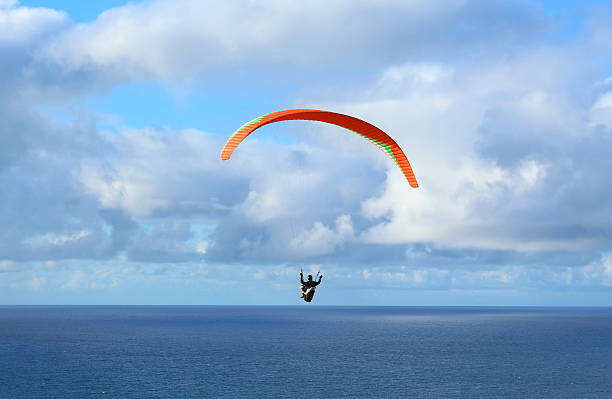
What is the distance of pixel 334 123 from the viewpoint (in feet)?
116

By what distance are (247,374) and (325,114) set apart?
77050mm

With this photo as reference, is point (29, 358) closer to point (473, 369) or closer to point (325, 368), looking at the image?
point (325, 368)

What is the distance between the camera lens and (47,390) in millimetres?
86562

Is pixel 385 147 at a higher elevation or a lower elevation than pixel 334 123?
lower

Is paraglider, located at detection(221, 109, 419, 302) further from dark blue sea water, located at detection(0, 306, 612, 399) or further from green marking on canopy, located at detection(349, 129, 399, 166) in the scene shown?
dark blue sea water, located at detection(0, 306, 612, 399)

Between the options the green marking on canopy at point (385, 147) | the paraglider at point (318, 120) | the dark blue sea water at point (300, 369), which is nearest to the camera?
the paraglider at point (318, 120)

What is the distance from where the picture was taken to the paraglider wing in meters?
33.3

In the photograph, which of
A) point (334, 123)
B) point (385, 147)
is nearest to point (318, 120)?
point (334, 123)

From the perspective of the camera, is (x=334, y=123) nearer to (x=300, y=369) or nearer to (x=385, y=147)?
(x=385, y=147)

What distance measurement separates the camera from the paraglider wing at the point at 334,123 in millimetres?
33281

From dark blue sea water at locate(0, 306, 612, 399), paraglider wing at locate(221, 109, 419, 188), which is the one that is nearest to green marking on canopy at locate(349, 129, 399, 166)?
paraglider wing at locate(221, 109, 419, 188)

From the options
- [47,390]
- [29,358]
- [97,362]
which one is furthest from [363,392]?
[29,358]

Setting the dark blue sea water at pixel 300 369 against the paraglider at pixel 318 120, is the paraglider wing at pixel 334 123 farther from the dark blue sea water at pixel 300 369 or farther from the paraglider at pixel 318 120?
the dark blue sea water at pixel 300 369

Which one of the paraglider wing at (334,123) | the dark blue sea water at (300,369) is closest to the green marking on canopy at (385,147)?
the paraglider wing at (334,123)
